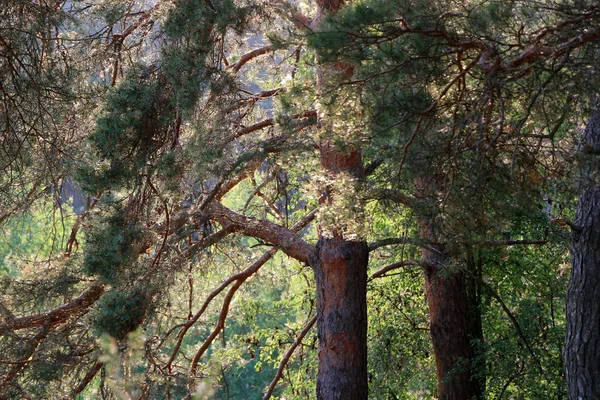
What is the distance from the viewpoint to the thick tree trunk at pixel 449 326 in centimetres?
792

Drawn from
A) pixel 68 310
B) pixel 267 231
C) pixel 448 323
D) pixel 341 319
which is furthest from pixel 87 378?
pixel 448 323

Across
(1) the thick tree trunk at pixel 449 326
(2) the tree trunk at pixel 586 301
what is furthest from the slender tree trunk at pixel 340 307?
(2) the tree trunk at pixel 586 301

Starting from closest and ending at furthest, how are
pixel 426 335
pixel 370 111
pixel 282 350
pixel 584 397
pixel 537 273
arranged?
pixel 370 111
pixel 584 397
pixel 537 273
pixel 426 335
pixel 282 350

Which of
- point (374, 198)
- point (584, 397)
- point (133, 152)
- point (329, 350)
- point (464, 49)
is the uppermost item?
point (133, 152)

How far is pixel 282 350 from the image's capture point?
10.2 meters

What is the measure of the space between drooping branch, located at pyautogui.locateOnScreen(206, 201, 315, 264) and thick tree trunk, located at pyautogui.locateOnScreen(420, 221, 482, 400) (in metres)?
1.36

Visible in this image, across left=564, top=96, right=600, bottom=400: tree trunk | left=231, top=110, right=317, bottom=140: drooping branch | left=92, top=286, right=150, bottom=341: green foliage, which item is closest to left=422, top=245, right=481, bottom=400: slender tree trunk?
left=231, top=110, right=317, bottom=140: drooping branch

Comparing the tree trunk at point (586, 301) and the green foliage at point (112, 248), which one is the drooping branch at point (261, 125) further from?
the tree trunk at point (586, 301)

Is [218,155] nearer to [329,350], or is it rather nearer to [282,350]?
[329,350]

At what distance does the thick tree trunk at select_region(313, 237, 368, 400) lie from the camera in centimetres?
691

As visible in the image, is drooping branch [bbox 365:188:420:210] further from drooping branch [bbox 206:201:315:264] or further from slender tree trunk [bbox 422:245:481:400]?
slender tree trunk [bbox 422:245:481:400]

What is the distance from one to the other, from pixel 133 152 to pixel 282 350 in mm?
4635

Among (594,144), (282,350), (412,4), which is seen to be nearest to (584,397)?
(594,144)

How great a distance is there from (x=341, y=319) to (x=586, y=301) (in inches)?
94.9
